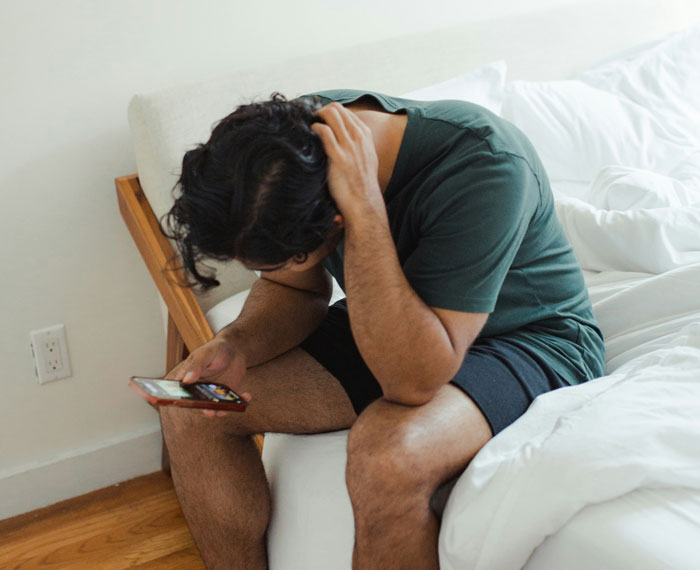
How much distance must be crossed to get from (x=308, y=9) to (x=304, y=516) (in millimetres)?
1192

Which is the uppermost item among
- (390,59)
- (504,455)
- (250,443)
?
(390,59)

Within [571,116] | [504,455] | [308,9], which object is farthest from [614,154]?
[504,455]

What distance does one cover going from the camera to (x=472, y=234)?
39.7 inches

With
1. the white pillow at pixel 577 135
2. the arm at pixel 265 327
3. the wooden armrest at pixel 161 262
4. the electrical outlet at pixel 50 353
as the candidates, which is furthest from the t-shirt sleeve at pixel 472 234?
the electrical outlet at pixel 50 353

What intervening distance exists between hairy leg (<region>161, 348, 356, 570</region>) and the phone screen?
0.10 meters

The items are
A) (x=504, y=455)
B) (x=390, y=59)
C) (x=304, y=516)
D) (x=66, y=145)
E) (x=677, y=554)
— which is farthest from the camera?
(x=390, y=59)

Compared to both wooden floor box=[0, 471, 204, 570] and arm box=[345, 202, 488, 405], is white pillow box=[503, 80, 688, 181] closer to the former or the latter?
arm box=[345, 202, 488, 405]

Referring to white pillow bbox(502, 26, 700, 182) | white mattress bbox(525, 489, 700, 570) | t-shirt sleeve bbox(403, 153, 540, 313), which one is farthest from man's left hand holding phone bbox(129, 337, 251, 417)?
white pillow bbox(502, 26, 700, 182)

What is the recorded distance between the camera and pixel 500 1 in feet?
6.87

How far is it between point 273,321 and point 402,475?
0.40 meters

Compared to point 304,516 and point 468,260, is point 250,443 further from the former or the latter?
point 468,260

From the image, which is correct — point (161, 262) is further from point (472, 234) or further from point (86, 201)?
point (472, 234)

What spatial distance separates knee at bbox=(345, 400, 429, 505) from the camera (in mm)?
949

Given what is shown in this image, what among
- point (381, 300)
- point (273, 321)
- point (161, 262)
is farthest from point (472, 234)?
point (161, 262)
